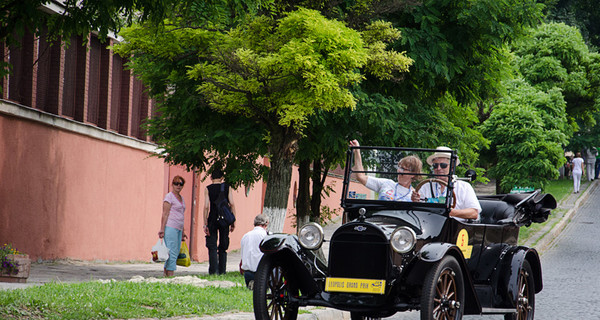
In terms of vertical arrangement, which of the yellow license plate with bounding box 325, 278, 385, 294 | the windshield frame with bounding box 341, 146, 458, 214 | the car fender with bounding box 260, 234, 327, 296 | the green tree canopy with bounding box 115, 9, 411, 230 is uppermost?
the green tree canopy with bounding box 115, 9, 411, 230

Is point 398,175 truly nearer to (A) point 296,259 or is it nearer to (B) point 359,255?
(B) point 359,255

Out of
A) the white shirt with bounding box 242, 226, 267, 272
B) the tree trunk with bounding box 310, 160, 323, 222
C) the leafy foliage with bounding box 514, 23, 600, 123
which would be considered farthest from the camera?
the leafy foliage with bounding box 514, 23, 600, 123

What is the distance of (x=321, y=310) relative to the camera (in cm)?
1048

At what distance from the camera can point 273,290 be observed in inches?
332

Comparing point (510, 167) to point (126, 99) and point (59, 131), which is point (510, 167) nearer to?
point (126, 99)

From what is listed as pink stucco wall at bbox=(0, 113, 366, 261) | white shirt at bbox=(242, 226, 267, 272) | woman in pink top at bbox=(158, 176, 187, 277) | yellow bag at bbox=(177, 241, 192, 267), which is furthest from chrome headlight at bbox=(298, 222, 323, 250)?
pink stucco wall at bbox=(0, 113, 366, 261)

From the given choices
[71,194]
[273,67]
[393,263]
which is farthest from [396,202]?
[71,194]

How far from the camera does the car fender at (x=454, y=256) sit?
7770mm

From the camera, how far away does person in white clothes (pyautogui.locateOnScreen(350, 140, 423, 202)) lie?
899 cm

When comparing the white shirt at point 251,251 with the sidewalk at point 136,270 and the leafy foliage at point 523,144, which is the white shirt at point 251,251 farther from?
the leafy foliage at point 523,144

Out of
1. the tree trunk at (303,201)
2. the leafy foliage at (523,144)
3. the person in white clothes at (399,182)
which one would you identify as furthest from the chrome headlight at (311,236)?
the leafy foliage at (523,144)

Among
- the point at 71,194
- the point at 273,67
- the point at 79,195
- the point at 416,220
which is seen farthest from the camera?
the point at 79,195

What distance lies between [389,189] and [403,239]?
1163 mm

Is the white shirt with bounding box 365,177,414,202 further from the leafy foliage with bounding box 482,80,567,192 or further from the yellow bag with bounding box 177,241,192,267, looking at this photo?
the leafy foliage with bounding box 482,80,567,192
